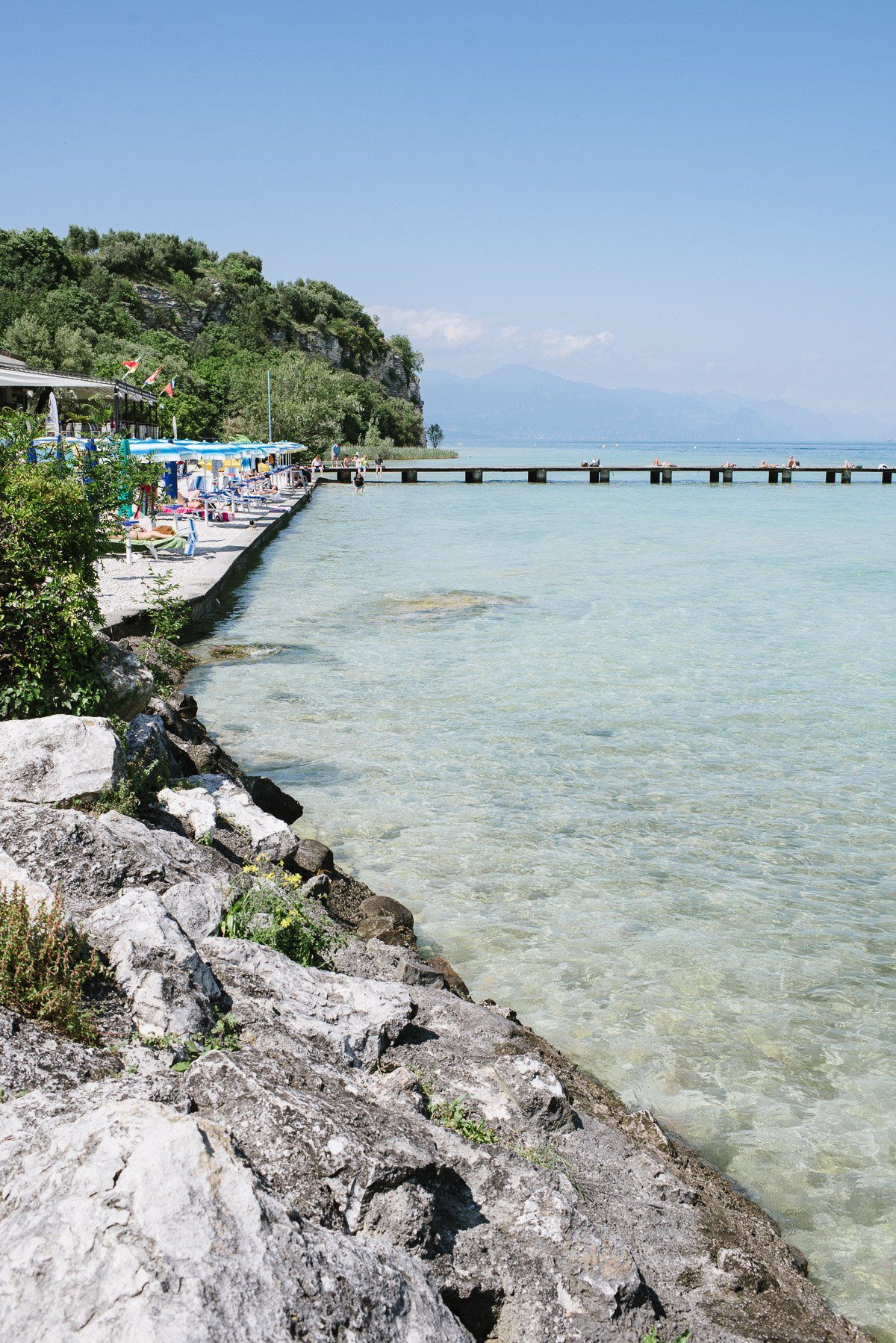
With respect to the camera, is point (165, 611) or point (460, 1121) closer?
point (460, 1121)

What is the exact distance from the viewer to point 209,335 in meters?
110

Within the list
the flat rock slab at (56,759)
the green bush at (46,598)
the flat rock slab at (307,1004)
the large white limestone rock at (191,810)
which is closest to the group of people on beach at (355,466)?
the green bush at (46,598)

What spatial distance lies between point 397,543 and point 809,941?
1072 inches

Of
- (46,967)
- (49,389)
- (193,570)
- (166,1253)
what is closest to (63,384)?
(49,389)

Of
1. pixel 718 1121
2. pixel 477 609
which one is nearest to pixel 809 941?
pixel 718 1121

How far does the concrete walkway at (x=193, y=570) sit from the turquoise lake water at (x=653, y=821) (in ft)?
2.65

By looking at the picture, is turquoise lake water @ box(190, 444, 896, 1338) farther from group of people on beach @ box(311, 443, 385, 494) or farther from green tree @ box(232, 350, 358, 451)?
green tree @ box(232, 350, 358, 451)

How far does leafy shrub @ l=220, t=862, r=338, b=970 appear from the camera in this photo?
201 inches

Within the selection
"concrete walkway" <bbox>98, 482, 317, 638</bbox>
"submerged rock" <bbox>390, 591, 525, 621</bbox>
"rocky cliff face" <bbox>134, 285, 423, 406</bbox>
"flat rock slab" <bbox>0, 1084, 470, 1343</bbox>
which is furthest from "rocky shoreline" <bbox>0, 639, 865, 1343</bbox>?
"rocky cliff face" <bbox>134, 285, 423, 406</bbox>

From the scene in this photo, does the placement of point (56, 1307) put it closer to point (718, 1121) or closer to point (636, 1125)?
point (636, 1125)

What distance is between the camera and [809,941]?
720cm

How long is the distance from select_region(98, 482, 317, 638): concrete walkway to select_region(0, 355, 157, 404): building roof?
17.7 feet

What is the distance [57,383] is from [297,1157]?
2957 centimetres

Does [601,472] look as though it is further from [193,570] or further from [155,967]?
[155,967]
